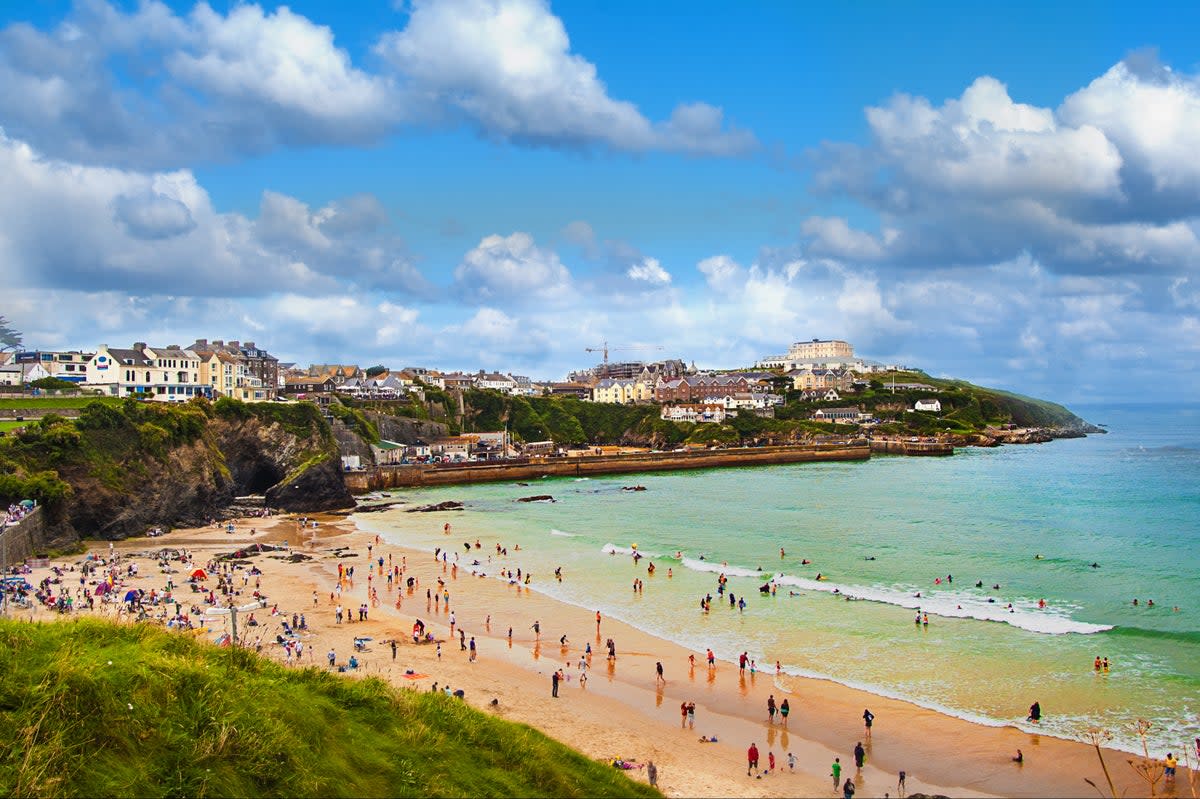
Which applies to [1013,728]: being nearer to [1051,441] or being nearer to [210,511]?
[210,511]

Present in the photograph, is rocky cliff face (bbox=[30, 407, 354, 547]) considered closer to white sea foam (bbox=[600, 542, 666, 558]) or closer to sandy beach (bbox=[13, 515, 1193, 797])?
sandy beach (bbox=[13, 515, 1193, 797])

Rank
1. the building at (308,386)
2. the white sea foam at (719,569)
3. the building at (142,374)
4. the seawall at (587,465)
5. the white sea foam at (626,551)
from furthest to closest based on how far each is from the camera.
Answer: the building at (308,386) → the seawall at (587,465) → the building at (142,374) → the white sea foam at (626,551) → the white sea foam at (719,569)

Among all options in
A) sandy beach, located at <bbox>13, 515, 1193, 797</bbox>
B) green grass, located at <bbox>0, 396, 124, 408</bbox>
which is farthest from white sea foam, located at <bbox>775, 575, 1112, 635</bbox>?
green grass, located at <bbox>0, 396, 124, 408</bbox>

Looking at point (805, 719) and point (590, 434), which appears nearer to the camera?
point (805, 719)

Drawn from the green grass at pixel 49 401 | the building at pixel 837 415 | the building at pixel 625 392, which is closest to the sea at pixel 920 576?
the green grass at pixel 49 401

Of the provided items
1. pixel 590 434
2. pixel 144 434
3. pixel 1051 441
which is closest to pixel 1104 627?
pixel 144 434

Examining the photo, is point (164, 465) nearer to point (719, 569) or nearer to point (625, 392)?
point (719, 569)

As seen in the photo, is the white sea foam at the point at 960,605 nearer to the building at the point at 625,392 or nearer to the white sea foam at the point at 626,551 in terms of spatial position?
the white sea foam at the point at 626,551
